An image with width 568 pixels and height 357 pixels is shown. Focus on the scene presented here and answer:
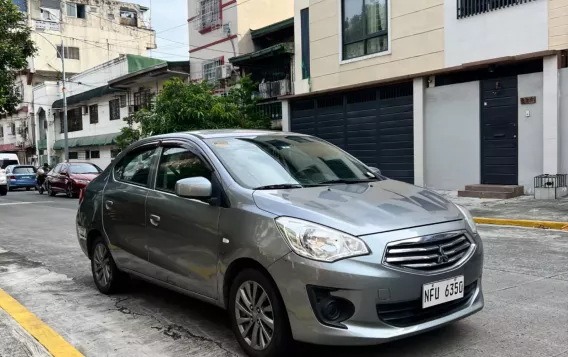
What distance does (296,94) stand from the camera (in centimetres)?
1983

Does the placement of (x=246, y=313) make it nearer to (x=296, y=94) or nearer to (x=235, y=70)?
→ (x=296, y=94)

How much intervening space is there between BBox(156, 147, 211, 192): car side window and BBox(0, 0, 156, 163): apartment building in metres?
45.4

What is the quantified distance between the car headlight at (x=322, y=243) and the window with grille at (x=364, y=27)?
46.6ft

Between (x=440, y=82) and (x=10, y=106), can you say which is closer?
(x=440, y=82)

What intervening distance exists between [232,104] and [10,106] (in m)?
8.02

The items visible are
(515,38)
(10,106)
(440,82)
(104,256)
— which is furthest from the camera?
(10,106)

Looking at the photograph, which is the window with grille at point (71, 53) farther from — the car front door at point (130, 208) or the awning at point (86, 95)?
the car front door at point (130, 208)

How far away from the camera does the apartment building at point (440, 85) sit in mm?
12734

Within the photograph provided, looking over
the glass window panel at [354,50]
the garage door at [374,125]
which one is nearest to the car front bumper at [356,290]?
the garage door at [374,125]

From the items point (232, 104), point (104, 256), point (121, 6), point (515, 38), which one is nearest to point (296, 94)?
point (232, 104)

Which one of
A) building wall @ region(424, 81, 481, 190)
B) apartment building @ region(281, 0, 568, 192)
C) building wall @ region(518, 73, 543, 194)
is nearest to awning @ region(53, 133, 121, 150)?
apartment building @ region(281, 0, 568, 192)

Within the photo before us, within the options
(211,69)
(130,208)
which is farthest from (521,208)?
(211,69)

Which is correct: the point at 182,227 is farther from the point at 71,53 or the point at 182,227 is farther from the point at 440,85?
the point at 71,53

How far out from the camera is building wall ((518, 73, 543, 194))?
12844 mm
